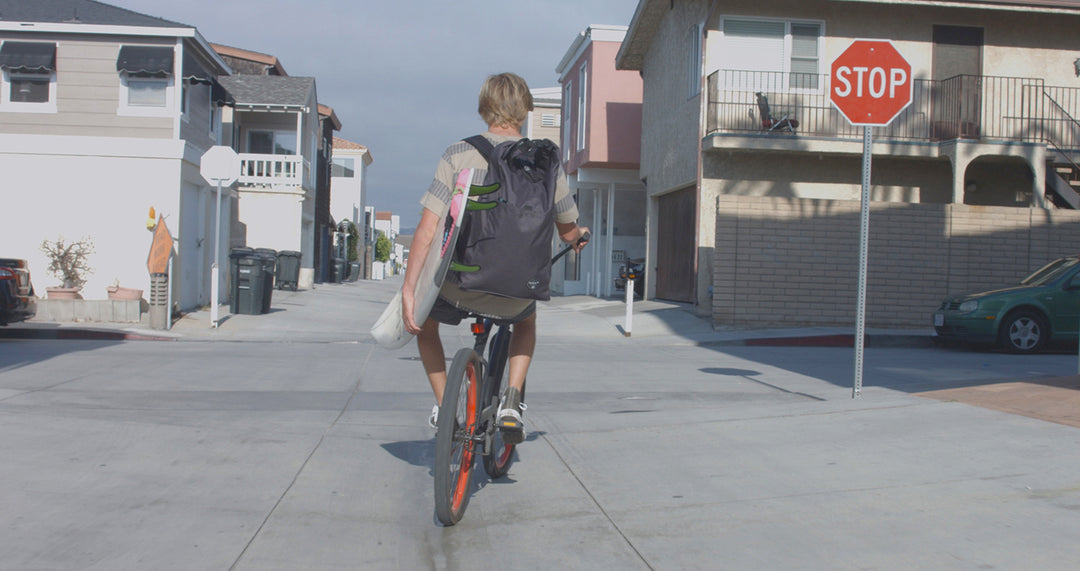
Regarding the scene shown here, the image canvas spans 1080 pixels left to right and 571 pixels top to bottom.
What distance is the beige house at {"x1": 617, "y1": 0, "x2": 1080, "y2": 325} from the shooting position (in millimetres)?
15945

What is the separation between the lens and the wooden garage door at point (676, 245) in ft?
62.4

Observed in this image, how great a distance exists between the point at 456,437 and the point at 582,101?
22.9m

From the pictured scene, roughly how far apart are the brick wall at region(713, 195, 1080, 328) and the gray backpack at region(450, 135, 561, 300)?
488 inches

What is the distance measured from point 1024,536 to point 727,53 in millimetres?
15425

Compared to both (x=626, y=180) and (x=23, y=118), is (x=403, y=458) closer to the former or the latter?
(x=23, y=118)

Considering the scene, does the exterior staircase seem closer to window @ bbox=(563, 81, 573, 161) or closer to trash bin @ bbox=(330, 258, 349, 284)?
window @ bbox=(563, 81, 573, 161)

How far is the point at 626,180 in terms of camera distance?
84.1 feet

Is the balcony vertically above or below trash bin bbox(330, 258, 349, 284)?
above

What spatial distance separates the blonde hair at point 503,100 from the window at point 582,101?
21.1m

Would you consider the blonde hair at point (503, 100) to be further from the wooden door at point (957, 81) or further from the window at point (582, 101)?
the window at point (582, 101)

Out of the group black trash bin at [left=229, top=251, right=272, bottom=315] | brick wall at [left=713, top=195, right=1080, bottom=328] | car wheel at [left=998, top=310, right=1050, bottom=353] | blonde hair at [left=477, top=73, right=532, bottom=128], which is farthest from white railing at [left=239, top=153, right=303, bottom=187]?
blonde hair at [left=477, top=73, right=532, bottom=128]

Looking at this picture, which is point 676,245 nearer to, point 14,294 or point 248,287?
point 248,287

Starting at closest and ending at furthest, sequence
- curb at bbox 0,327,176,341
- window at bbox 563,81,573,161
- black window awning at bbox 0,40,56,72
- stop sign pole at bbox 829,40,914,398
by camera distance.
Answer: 1. stop sign pole at bbox 829,40,914,398
2. curb at bbox 0,327,176,341
3. black window awning at bbox 0,40,56,72
4. window at bbox 563,81,573,161

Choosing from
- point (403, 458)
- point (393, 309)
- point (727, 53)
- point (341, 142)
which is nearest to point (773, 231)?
point (727, 53)
